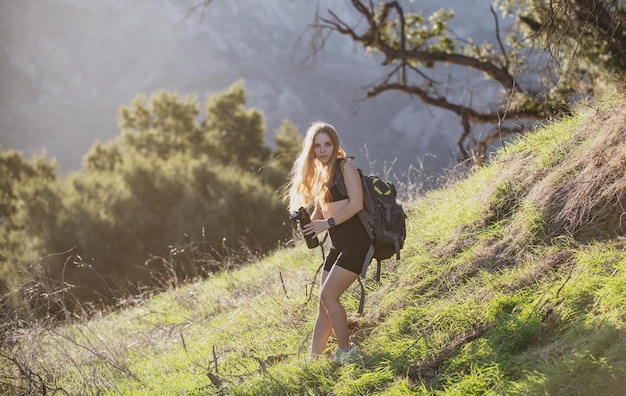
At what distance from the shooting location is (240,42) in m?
156

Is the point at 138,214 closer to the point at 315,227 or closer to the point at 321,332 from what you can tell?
the point at 321,332

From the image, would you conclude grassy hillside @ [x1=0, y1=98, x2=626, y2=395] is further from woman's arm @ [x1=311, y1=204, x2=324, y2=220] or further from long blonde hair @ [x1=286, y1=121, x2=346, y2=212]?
long blonde hair @ [x1=286, y1=121, x2=346, y2=212]

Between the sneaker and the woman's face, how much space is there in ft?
4.79

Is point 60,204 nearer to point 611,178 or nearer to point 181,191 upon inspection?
point 181,191

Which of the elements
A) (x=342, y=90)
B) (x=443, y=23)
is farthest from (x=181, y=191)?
(x=342, y=90)

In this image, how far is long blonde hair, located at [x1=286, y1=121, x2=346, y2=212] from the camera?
5102 millimetres

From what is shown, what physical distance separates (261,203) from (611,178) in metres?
28.3

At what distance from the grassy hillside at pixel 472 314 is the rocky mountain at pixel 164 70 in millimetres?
115015

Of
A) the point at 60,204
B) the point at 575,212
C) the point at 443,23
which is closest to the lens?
the point at 575,212

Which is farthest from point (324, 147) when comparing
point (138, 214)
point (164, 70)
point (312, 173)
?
point (164, 70)

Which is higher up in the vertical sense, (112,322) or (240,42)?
(240,42)

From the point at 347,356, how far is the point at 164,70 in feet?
496

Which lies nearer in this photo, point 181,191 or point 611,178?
point 611,178

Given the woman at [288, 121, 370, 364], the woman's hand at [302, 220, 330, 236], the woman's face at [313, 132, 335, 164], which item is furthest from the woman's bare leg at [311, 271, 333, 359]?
the woman's face at [313, 132, 335, 164]
